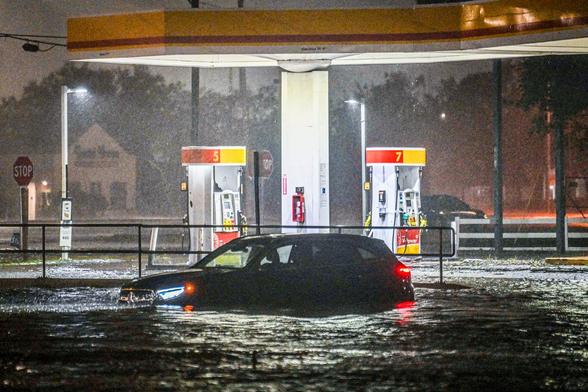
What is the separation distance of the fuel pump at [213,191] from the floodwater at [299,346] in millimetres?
9426

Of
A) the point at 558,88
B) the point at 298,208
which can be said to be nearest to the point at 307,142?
the point at 298,208

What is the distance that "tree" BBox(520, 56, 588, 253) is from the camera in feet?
129

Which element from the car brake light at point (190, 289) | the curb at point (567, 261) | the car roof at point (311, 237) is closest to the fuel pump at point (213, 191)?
the curb at point (567, 261)

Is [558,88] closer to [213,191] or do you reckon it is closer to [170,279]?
[213,191]

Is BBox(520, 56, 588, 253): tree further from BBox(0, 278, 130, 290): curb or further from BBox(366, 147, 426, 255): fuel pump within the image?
BBox(0, 278, 130, 290): curb

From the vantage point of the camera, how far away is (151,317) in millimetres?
16062

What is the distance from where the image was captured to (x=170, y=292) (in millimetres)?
16469

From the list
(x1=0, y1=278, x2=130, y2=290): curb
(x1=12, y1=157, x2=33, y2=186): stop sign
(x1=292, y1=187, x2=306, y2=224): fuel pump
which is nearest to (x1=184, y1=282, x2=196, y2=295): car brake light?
(x1=0, y1=278, x2=130, y2=290): curb

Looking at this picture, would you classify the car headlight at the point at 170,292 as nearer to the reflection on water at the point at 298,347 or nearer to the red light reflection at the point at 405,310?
the reflection on water at the point at 298,347

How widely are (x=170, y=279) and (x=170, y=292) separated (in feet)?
0.89

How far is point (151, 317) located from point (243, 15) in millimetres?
12705

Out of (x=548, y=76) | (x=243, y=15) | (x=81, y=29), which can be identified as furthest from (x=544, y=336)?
(x=548, y=76)

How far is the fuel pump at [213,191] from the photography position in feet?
97.2

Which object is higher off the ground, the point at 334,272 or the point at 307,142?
the point at 307,142
